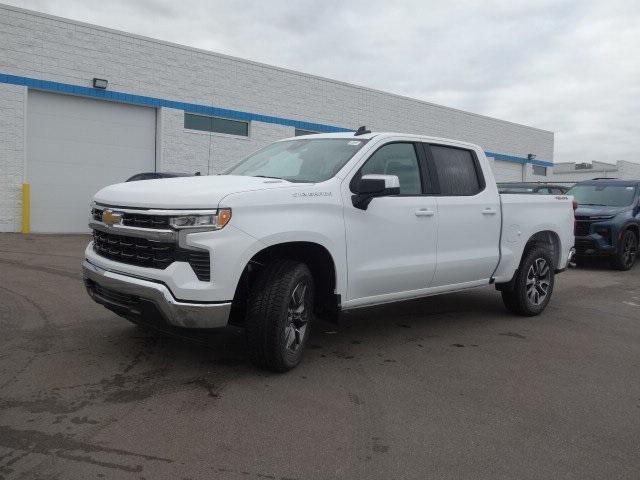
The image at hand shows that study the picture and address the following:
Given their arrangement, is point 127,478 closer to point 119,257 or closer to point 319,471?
point 319,471

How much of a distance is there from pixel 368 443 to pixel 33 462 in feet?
5.84

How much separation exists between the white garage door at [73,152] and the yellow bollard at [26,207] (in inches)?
7.5

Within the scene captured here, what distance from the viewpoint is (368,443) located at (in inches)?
Answer: 134

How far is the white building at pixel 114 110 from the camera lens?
49.8 feet

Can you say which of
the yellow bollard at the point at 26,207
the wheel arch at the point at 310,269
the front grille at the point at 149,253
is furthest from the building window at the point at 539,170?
the front grille at the point at 149,253

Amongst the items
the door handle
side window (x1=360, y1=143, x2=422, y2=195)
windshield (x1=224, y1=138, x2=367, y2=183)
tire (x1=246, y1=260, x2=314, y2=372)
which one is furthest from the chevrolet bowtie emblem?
the door handle

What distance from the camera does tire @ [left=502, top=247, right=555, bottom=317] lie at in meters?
6.88

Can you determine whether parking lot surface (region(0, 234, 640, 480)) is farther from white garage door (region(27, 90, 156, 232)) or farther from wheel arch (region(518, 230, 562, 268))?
white garage door (region(27, 90, 156, 232))

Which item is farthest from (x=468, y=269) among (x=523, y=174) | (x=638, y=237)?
(x=523, y=174)

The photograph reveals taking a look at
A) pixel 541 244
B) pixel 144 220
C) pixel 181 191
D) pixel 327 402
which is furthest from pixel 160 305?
pixel 541 244

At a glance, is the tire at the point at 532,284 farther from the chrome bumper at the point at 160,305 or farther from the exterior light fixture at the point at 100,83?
the exterior light fixture at the point at 100,83

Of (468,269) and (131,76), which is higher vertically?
(131,76)

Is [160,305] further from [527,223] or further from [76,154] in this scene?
[76,154]

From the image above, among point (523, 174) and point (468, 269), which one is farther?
point (523, 174)
